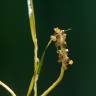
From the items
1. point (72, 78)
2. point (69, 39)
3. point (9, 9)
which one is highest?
point (9, 9)

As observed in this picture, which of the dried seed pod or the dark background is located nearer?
the dried seed pod

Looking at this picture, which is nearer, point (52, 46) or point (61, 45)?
point (61, 45)

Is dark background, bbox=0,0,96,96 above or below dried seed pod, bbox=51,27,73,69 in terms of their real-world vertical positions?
below

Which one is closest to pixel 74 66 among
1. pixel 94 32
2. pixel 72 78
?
pixel 72 78

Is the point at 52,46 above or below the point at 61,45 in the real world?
below

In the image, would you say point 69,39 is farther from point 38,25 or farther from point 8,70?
point 8,70

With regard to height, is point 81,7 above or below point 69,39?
above

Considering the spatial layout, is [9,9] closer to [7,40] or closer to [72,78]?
[7,40]
